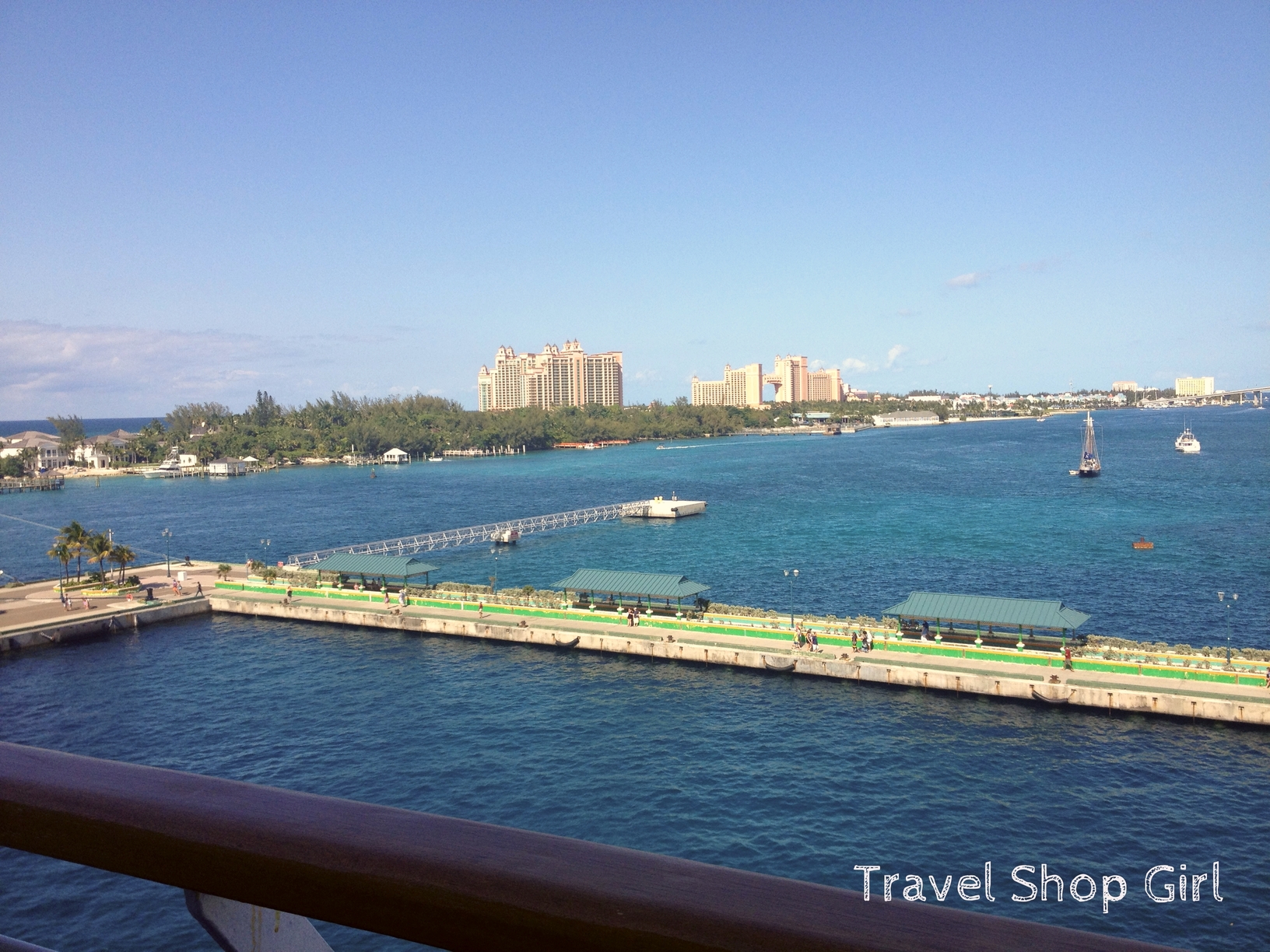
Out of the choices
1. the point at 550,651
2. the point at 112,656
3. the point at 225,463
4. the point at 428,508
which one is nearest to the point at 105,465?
the point at 225,463

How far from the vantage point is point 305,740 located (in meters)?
19.4

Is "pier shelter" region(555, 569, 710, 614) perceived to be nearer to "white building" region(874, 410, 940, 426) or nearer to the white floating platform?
the white floating platform

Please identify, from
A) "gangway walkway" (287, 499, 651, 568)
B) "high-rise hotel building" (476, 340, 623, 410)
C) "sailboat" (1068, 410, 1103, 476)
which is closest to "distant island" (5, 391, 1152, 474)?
"high-rise hotel building" (476, 340, 623, 410)

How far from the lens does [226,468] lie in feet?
314

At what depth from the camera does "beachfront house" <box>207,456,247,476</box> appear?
95.4 metres

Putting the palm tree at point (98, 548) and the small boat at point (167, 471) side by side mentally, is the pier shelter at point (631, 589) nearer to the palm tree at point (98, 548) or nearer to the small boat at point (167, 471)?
the palm tree at point (98, 548)

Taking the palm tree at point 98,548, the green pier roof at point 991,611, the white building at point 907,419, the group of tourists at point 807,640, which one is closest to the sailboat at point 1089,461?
the green pier roof at point 991,611

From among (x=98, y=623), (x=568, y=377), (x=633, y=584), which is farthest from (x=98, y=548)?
(x=568, y=377)

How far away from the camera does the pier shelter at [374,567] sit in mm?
31422


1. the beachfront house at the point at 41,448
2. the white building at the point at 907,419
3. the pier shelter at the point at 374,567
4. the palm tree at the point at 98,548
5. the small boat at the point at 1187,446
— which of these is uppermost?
the white building at the point at 907,419

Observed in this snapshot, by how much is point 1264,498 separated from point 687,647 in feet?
155

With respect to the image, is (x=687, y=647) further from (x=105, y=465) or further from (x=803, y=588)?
(x=105, y=465)

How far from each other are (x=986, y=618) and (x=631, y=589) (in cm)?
1006

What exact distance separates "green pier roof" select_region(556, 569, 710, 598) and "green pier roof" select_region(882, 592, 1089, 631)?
612 cm
